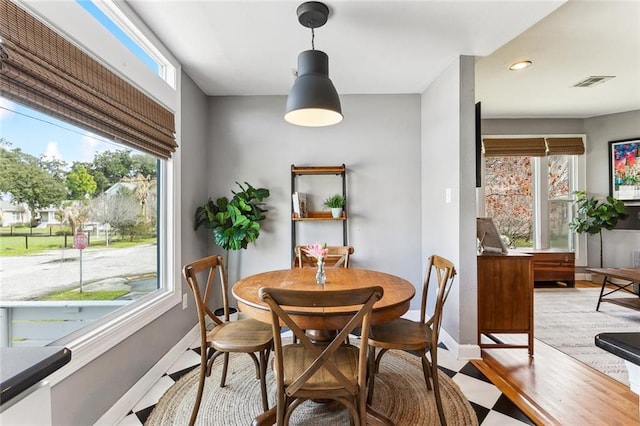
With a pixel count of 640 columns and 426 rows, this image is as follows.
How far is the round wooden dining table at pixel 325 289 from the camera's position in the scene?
4.41 feet

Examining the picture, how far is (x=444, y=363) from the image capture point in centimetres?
236

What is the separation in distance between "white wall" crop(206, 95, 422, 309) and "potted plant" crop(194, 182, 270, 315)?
28 centimetres

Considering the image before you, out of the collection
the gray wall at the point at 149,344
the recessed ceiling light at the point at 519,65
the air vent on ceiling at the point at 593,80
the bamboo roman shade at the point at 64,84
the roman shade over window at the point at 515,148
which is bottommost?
the gray wall at the point at 149,344

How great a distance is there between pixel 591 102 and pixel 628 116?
98 cm

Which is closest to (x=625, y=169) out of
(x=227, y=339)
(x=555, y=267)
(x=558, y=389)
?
(x=555, y=267)

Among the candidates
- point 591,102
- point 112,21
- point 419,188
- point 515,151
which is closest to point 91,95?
point 112,21

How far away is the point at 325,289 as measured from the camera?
67.4 inches

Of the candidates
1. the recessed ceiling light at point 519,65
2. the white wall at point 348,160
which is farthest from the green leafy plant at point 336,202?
the recessed ceiling light at point 519,65

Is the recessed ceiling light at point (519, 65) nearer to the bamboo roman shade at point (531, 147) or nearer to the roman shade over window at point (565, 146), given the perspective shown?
the bamboo roman shade at point (531, 147)

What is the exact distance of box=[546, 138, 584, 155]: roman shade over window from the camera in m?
4.78

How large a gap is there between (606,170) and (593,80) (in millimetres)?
2089

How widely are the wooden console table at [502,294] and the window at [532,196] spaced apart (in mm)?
2645

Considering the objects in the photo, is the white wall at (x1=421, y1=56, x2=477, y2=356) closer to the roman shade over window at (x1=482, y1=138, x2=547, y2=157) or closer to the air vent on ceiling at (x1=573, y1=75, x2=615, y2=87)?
the air vent on ceiling at (x1=573, y1=75, x2=615, y2=87)

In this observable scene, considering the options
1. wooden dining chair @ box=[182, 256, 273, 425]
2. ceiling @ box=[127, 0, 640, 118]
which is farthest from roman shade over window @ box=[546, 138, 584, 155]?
wooden dining chair @ box=[182, 256, 273, 425]
